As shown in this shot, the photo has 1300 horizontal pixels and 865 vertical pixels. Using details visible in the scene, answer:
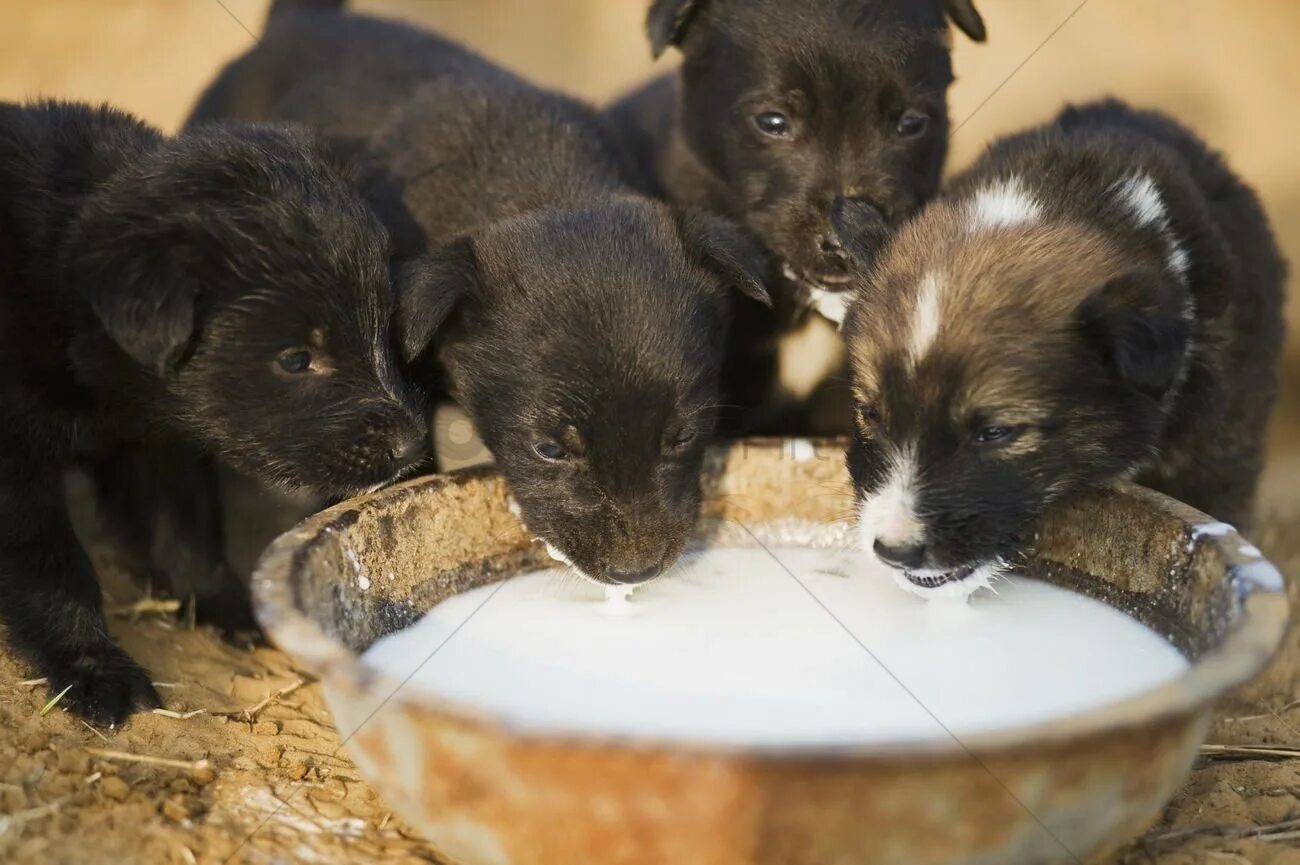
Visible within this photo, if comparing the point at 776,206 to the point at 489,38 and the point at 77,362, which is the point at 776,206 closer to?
the point at 77,362

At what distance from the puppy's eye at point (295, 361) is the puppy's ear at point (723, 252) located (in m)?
0.99

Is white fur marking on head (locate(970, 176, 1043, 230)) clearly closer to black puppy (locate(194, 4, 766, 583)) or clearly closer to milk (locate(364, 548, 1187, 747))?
black puppy (locate(194, 4, 766, 583))

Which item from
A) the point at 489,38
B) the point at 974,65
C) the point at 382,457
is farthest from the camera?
the point at 489,38

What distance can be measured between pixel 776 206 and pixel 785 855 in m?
2.34

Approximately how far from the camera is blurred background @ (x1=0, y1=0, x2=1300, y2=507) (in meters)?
7.18

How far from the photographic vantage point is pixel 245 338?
11.3 feet

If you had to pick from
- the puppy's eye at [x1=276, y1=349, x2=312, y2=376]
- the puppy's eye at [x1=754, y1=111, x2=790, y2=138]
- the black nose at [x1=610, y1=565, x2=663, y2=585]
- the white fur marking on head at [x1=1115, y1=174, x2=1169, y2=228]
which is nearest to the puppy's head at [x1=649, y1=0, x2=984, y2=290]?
the puppy's eye at [x1=754, y1=111, x2=790, y2=138]

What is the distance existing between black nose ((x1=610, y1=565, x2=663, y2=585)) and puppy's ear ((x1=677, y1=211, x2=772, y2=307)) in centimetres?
79

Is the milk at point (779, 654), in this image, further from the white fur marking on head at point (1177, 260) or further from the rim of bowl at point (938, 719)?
the white fur marking on head at point (1177, 260)

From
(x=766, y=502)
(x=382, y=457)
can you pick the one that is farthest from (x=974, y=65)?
(x=382, y=457)

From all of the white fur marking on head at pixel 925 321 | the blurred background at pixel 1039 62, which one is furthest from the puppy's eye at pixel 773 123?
the blurred background at pixel 1039 62

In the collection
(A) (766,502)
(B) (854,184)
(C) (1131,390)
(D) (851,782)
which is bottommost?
(A) (766,502)

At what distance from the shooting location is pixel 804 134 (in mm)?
4141

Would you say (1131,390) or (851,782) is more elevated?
(1131,390)
